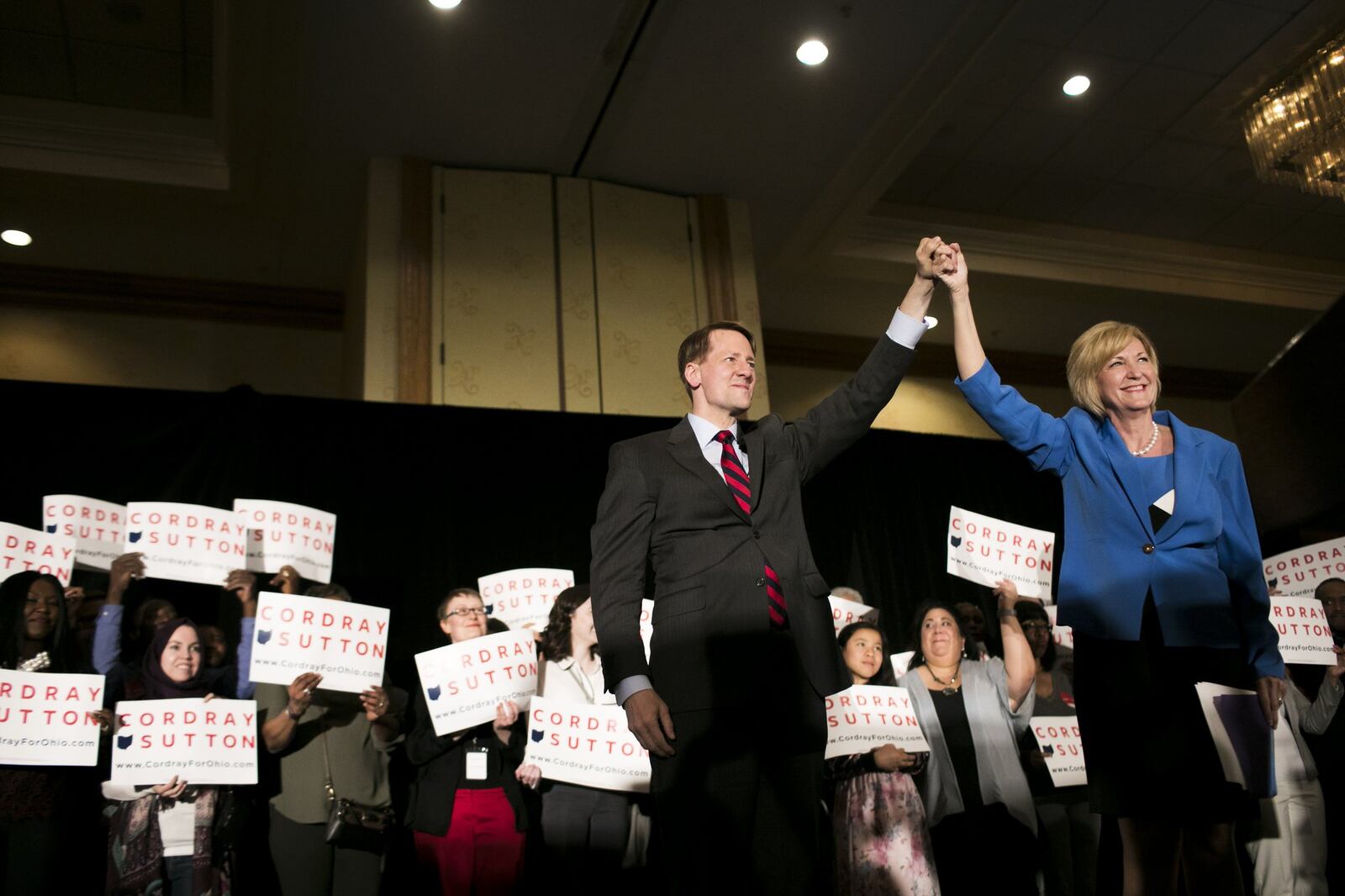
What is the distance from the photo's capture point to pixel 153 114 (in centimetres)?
625

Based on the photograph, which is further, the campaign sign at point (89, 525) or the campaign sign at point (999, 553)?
the campaign sign at point (999, 553)

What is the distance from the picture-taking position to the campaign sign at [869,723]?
3.91m

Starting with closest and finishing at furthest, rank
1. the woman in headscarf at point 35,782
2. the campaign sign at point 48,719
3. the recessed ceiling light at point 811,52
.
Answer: the woman in headscarf at point 35,782 < the campaign sign at point 48,719 < the recessed ceiling light at point 811,52

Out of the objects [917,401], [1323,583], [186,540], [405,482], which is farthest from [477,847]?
[917,401]

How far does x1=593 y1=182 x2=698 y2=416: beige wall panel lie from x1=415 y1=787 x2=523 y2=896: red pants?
2814 millimetres

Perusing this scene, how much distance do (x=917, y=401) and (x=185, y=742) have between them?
655 cm

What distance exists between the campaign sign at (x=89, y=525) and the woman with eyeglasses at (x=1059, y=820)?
11.3 ft

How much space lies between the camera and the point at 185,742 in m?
3.60

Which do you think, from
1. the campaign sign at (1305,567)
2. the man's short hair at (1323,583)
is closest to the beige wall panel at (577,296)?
the campaign sign at (1305,567)

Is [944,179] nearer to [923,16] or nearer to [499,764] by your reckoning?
[923,16]

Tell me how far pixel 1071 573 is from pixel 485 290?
4.66 meters

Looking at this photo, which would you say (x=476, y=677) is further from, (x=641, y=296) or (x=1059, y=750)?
(x=641, y=296)

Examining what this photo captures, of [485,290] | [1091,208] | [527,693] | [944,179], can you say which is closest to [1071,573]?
[527,693]

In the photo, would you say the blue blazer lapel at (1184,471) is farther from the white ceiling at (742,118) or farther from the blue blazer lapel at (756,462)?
the white ceiling at (742,118)
